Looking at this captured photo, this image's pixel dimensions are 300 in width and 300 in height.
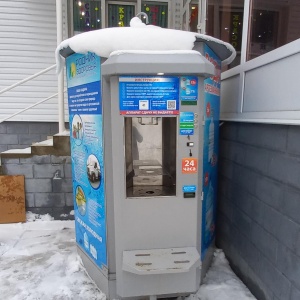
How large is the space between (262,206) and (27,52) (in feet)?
17.8

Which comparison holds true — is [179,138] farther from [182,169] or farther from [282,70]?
[282,70]

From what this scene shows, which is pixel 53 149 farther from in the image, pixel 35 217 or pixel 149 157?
pixel 149 157

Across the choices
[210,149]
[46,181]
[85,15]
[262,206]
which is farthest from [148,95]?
[85,15]

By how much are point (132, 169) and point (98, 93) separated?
0.72 m

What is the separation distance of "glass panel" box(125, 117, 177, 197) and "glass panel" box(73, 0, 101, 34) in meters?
4.72

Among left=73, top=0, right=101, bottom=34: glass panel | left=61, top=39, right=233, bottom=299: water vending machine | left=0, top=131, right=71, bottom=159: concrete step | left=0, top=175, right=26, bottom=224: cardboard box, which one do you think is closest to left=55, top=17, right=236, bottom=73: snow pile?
left=61, top=39, right=233, bottom=299: water vending machine

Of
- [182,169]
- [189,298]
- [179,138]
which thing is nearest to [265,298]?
[189,298]

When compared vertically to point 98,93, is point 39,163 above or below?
below

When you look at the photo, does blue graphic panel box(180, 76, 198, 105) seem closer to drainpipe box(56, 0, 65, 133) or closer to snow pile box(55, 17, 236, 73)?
snow pile box(55, 17, 236, 73)

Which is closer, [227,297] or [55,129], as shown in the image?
[227,297]

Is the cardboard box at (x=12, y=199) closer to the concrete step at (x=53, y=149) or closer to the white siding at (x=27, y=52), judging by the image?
the concrete step at (x=53, y=149)

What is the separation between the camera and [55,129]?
584cm

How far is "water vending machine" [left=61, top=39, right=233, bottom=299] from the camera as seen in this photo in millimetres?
1873

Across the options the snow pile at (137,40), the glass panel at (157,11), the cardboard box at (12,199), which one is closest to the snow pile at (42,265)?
the cardboard box at (12,199)
